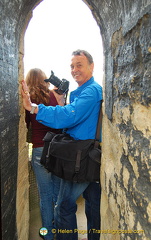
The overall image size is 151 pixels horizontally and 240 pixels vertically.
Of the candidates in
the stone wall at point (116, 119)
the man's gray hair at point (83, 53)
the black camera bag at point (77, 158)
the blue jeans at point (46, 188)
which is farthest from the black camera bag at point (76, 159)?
the man's gray hair at point (83, 53)

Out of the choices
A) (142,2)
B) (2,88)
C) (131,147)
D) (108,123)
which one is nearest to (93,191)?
(108,123)

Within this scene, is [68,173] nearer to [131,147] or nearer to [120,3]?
[131,147]

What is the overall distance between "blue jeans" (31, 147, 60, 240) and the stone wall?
0.64 feet

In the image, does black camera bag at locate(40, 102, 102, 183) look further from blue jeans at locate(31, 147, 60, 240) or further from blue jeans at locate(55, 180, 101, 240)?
blue jeans at locate(31, 147, 60, 240)

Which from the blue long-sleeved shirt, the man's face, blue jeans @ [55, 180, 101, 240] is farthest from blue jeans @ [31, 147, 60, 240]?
the man's face

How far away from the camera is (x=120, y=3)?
82 cm

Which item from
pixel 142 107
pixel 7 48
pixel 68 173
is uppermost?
pixel 7 48

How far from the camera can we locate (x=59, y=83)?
1.65 m

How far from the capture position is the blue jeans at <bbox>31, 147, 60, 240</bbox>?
168 cm

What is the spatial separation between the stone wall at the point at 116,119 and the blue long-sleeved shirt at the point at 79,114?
169 millimetres

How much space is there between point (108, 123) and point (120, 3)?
0.59 m

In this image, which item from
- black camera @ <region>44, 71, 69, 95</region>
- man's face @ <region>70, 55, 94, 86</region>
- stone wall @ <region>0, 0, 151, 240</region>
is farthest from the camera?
black camera @ <region>44, 71, 69, 95</region>

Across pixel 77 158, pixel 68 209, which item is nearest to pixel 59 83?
pixel 77 158

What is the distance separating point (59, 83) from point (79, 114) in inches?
19.5
